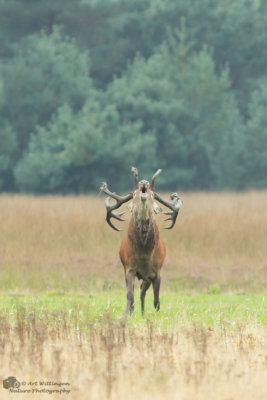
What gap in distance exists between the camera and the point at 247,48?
192 feet

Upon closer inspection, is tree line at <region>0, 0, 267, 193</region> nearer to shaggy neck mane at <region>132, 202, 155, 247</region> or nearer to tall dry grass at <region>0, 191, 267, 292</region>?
tall dry grass at <region>0, 191, 267, 292</region>

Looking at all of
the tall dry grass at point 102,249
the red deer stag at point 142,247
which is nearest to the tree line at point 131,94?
the tall dry grass at point 102,249

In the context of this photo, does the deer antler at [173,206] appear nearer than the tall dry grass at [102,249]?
Yes

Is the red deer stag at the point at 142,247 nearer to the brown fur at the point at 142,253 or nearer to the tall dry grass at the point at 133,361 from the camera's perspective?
the brown fur at the point at 142,253

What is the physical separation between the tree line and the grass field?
23.6 m

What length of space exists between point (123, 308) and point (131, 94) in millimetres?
40270

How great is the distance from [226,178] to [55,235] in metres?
32.2

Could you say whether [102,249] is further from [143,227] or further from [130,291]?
[143,227]

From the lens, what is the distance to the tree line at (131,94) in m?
50.9

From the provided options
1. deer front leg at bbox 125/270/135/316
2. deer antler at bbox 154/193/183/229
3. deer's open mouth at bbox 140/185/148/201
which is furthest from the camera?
deer antler at bbox 154/193/183/229

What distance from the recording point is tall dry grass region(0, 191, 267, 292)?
18469 mm

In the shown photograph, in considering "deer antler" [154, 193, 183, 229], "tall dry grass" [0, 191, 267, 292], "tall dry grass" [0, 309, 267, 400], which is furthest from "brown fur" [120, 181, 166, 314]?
"tall dry grass" [0, 191, 267, 292]

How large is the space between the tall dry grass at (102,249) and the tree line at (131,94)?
1004 inches

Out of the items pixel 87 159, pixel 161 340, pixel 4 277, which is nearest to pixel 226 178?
pixel 87 159
